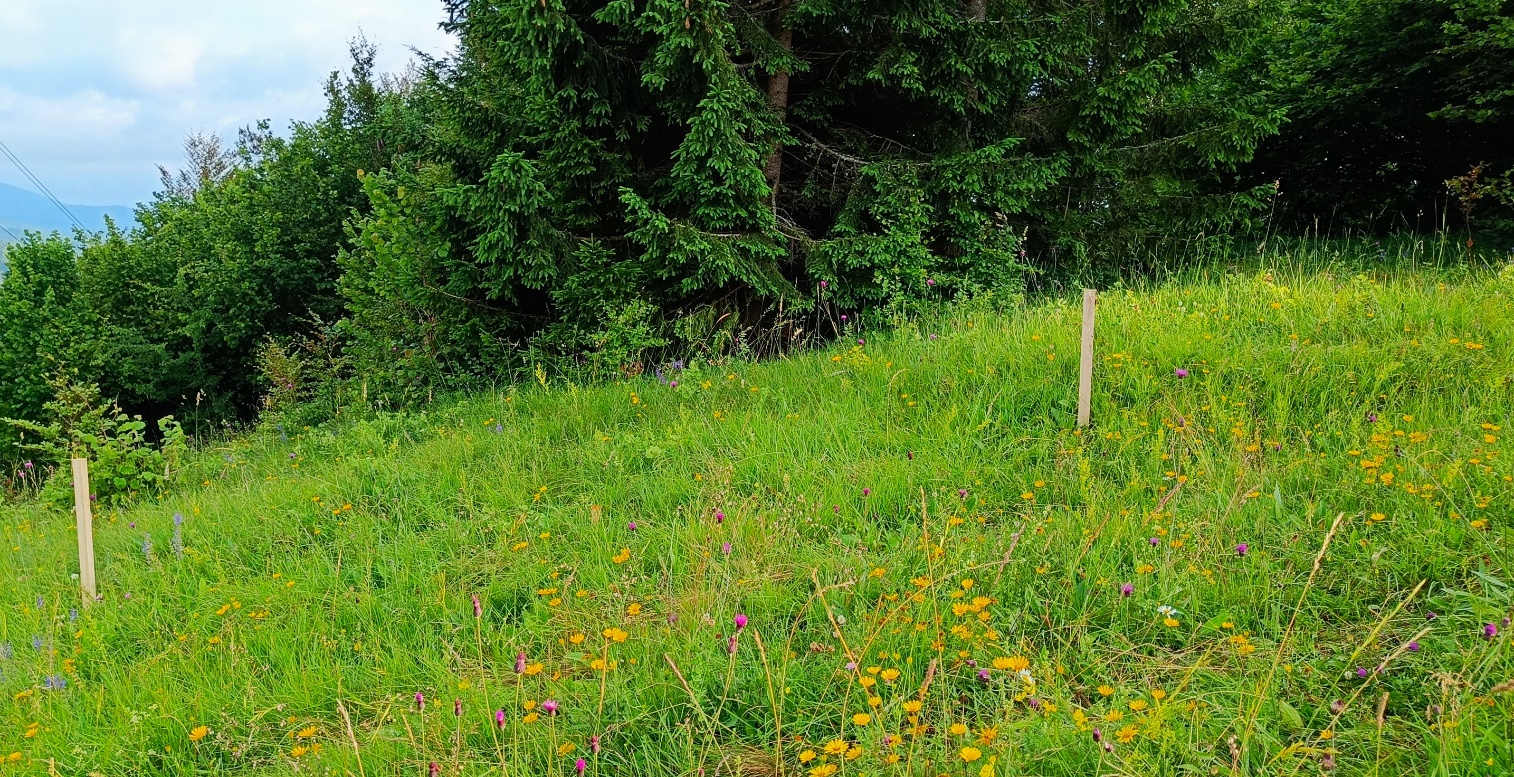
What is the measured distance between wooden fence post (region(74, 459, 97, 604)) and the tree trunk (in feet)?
16.3

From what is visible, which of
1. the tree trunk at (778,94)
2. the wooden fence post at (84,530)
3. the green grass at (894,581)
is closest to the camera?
the green grass at (894,581)

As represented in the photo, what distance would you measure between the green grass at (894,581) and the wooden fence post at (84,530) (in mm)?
136

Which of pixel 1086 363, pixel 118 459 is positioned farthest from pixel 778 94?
pixel 118 459

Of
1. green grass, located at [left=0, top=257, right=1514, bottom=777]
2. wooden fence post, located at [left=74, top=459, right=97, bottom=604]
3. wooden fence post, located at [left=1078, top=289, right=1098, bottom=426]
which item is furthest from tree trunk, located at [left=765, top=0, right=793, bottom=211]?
wooden fence post, located at [left=74, top=459, right=97, bottom=604]

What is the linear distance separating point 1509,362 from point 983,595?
289 cm

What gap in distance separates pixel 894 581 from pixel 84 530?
3.46 m

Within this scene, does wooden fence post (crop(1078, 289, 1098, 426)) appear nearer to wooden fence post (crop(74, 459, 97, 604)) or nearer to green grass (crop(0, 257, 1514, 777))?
green grass (crop(0, 257, 1514, 777))

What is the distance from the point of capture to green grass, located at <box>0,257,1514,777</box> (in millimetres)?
1852

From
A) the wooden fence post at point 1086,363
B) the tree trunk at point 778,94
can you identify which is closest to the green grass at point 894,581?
the wooden fence post at point 1086,363

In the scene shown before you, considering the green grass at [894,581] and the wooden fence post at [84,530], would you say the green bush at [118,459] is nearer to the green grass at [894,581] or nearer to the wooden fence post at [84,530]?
the green grass at [894,581]

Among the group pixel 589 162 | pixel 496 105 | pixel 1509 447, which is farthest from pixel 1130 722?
pixel 496 105

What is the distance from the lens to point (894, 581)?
2.46 m

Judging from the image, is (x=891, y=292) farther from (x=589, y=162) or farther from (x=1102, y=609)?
(x=1102, y=609)

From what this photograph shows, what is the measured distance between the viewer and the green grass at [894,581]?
185cm
